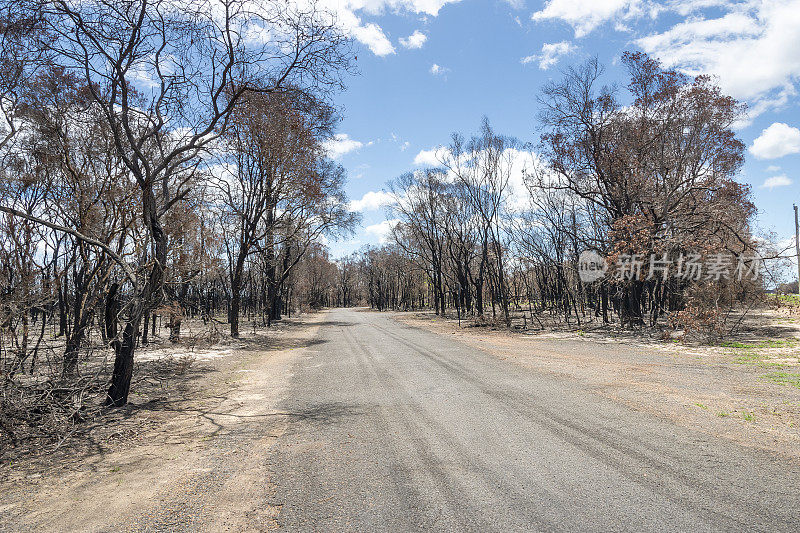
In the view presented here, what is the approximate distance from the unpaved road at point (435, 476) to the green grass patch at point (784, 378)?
4016 millimetres

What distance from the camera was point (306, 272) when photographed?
59.4m

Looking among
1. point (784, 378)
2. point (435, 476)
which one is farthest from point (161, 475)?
point (784, 378)

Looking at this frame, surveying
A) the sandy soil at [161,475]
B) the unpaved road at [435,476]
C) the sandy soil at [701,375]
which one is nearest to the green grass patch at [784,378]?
the sandy soil at [701,375]

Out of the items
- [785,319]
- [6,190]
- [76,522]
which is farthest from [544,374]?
[785,319]

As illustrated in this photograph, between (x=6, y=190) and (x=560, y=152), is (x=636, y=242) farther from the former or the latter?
(x=6, y=190)

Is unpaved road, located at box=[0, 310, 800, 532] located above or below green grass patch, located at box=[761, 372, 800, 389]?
above

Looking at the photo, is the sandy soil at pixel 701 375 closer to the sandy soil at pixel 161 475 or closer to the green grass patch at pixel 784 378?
the green grass patch at pixel 784 378

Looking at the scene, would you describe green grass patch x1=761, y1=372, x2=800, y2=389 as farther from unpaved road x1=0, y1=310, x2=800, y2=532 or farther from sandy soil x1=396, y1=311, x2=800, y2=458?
unpaved road x1=0, y1=310, x2=800, y2=532

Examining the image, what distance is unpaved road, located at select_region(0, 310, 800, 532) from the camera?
3.46 m

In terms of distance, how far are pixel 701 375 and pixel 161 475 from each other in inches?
398

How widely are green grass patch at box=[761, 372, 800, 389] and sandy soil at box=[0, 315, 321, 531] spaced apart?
9.16 m

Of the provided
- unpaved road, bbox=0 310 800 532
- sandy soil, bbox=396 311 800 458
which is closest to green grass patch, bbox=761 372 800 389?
sandy soil, bbox=396 311 800 458

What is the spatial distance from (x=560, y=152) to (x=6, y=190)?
2164 cm

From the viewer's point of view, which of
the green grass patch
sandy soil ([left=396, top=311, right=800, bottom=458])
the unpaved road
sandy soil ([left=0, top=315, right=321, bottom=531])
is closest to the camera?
the unpaved road
